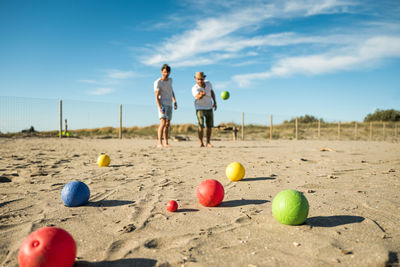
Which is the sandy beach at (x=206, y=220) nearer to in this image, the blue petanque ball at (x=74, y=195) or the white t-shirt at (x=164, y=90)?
the blue petanque ball at (x=74, y=195)

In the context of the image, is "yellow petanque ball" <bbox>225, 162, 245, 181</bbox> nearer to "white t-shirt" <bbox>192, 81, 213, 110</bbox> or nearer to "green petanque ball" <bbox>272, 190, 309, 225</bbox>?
"green petanque ball" <bbox>272, 190, 309, 225</bbox>

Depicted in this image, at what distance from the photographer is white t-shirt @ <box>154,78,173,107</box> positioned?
7.93m

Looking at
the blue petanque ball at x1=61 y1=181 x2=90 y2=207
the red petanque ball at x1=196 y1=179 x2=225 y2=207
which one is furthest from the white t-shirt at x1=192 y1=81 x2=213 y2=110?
the blue petanque ball at x1=61 y1=181 x2=90 y2=207

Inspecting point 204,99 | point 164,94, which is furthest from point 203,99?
point 164,94

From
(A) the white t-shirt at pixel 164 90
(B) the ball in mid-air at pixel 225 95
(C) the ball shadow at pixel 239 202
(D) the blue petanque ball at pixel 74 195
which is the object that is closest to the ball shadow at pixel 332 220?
(C) the ball shadow at pixel 239 202

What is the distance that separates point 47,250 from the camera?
157 cm

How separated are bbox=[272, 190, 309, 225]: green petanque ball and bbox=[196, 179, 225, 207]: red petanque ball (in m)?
0.67

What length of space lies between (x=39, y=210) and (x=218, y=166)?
10.6ft

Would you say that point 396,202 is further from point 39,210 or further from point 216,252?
point 39,210

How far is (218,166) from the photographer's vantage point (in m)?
5.37

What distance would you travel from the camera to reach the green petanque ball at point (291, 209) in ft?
7.38

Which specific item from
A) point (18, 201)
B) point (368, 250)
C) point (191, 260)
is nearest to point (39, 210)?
point (18, 201)

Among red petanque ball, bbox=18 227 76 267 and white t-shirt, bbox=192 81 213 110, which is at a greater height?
white t-shirt, bbox=192 81 213 110

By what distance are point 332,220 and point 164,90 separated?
20.7ft
